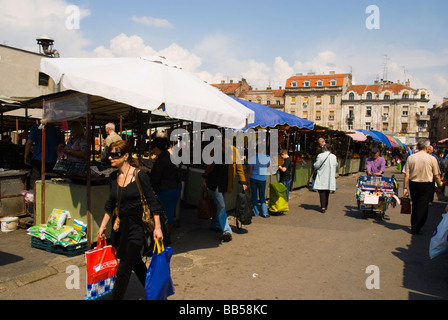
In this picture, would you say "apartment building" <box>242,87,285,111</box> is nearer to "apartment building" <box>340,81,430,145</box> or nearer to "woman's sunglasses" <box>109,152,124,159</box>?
"apartment building" <box>340,81,430,145</box>

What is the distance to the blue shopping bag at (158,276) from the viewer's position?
3.20 m

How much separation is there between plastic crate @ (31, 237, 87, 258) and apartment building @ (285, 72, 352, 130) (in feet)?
240

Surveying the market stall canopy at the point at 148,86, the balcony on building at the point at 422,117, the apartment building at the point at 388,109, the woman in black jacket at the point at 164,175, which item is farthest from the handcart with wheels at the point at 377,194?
the balcony on building at the point at 422,117

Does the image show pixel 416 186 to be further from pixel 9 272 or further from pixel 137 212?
pixel 9 272

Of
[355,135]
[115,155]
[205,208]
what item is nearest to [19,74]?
[355,135]

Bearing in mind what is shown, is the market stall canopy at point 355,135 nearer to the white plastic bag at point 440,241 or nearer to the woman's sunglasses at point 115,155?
the white plastic bag at point 440,241

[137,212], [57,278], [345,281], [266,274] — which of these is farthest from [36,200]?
[345,281]

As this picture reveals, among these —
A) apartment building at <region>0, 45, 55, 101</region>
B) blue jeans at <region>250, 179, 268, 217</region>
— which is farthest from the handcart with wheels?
apartment building at <region>0, 45, 55, 101</region>

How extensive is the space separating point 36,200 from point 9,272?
1.77 m

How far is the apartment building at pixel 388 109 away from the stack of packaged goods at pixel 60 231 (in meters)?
76.0

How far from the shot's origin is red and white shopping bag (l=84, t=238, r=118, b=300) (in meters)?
3.27

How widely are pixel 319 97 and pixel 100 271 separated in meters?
78.1

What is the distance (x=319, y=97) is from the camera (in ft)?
251
